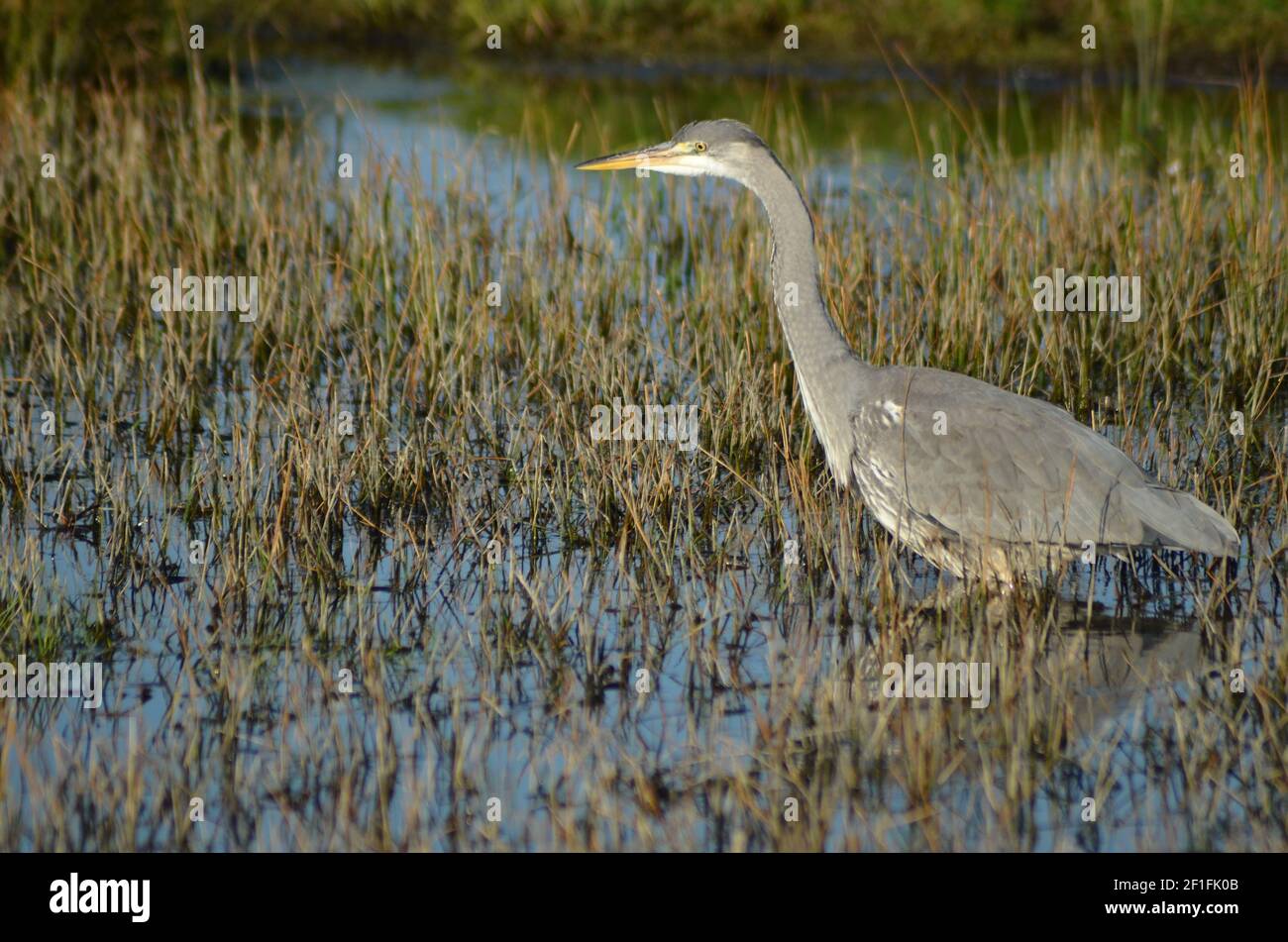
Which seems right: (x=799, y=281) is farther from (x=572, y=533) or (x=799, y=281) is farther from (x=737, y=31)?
(x=737, y=31)

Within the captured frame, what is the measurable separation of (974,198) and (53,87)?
581cm

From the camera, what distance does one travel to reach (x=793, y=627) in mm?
5297

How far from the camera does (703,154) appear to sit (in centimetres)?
608

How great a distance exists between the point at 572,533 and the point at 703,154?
1512mm

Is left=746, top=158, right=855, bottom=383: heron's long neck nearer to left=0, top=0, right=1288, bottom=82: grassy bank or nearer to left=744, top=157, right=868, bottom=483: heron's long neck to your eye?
left=744, top=157, right=868, bottom=483: heron's long neck

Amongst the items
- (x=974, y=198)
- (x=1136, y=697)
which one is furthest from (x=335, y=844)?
(x=974, y=198)

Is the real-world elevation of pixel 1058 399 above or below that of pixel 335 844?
above

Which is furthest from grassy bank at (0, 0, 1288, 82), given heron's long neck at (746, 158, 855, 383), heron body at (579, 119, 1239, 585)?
heron body at (579, 119, 1239, 585)

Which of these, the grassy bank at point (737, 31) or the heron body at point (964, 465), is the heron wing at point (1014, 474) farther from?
the grassy bank at point (737, 31)

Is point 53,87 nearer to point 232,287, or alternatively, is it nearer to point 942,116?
point 232,287

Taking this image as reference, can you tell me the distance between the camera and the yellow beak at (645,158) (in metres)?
6.10

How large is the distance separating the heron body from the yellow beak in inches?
12.6

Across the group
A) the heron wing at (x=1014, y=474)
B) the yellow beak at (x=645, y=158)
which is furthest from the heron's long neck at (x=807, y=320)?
the yellow beak at (x=645, y=158)

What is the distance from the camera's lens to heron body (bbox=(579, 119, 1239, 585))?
534cm
